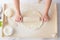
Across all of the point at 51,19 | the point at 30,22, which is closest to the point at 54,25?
the point at 51,19

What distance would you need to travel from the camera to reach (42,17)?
92 centimetres

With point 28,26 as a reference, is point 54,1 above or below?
above

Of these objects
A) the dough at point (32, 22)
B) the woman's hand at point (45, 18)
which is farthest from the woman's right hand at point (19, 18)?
the woman's hand at point (45, 18)

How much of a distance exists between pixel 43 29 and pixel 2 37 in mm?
270

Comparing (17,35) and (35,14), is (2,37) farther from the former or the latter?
(35,14)

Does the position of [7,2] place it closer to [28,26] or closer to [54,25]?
[28,26]

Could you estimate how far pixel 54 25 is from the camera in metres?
0.94

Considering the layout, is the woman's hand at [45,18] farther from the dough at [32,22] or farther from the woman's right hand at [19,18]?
the woman's right hand at [19,18]

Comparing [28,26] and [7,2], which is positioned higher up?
[7,2]

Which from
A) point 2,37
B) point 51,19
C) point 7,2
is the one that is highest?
point 7,2

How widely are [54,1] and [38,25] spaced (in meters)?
0.22

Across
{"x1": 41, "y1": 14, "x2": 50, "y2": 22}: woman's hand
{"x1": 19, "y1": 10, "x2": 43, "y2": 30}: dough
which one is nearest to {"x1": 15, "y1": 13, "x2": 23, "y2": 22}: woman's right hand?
{"x1": 19, "y1": 10, "x2": 43, "y2": 30}: dough

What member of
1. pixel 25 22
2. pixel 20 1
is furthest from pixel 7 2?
pixel 25 22

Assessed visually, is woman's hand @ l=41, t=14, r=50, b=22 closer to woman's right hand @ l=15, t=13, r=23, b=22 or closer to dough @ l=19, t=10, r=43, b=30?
dough @ l=19, t=10, r=43, b=30
